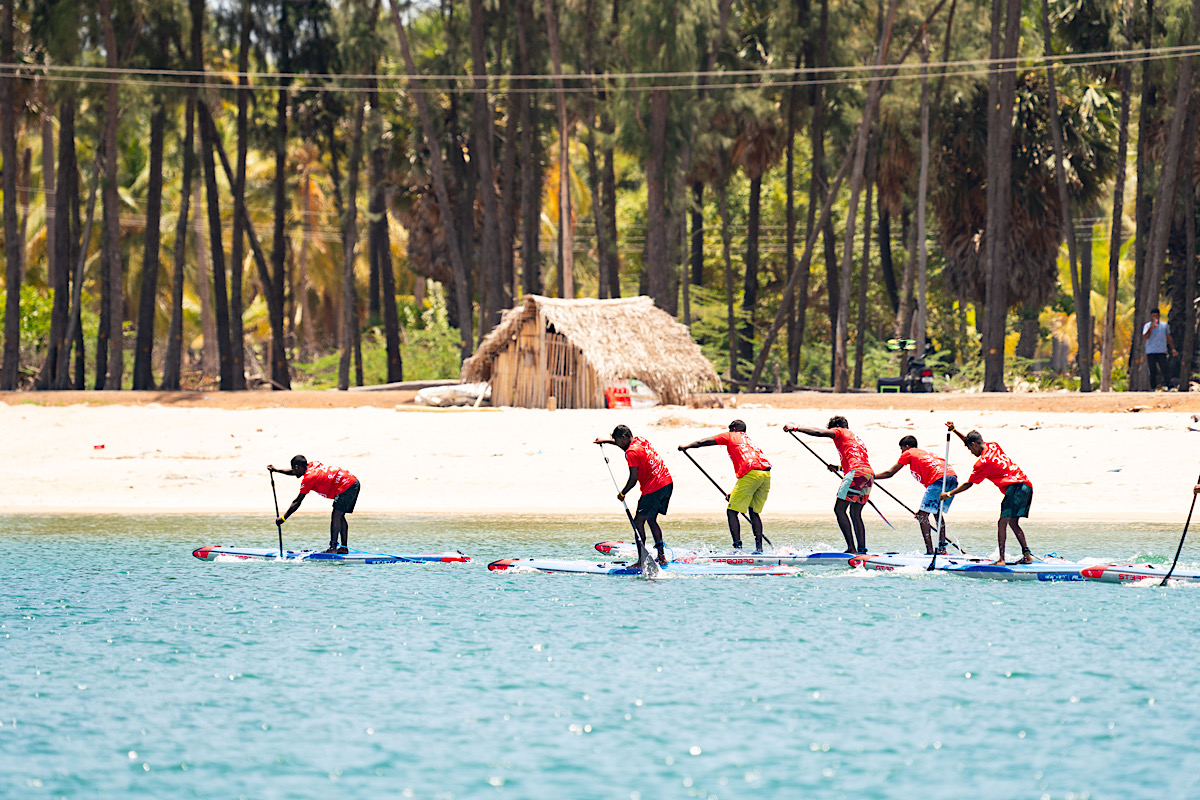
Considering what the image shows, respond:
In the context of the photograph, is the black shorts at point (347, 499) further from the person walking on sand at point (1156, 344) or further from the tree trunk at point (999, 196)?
the tree trunk at point (999, 196)

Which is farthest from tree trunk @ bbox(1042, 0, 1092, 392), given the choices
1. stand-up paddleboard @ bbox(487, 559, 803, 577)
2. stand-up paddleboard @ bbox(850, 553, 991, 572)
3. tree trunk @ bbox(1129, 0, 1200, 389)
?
stand-up paddleboard @ bbox(487, 559, 803, 577)

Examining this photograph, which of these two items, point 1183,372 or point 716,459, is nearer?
point 716,459

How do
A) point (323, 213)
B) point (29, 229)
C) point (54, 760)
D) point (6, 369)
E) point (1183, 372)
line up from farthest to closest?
point (323, 213) < point (29, 229) < point (6, 369) < point (1183, 372) < point (54, 760)

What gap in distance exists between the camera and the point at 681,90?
36.9 meters

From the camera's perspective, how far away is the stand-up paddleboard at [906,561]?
14641 mm

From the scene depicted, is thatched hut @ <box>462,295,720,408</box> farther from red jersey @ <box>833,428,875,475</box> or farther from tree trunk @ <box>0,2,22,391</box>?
red jersey @ <box>833,428,875,475</box>

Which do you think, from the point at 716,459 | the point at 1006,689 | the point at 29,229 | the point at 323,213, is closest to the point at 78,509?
the point at 716,459

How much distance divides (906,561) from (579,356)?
611 inches

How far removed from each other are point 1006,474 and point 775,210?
4055cm

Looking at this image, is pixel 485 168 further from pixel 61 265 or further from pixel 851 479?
pixel 851 479

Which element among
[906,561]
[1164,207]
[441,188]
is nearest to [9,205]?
[441,188]

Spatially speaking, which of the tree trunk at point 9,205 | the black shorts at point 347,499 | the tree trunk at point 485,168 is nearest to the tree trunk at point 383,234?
the tree trunk at point 485,168

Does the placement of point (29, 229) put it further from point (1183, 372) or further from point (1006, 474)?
point (1006, 474)

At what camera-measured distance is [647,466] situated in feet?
47.0
